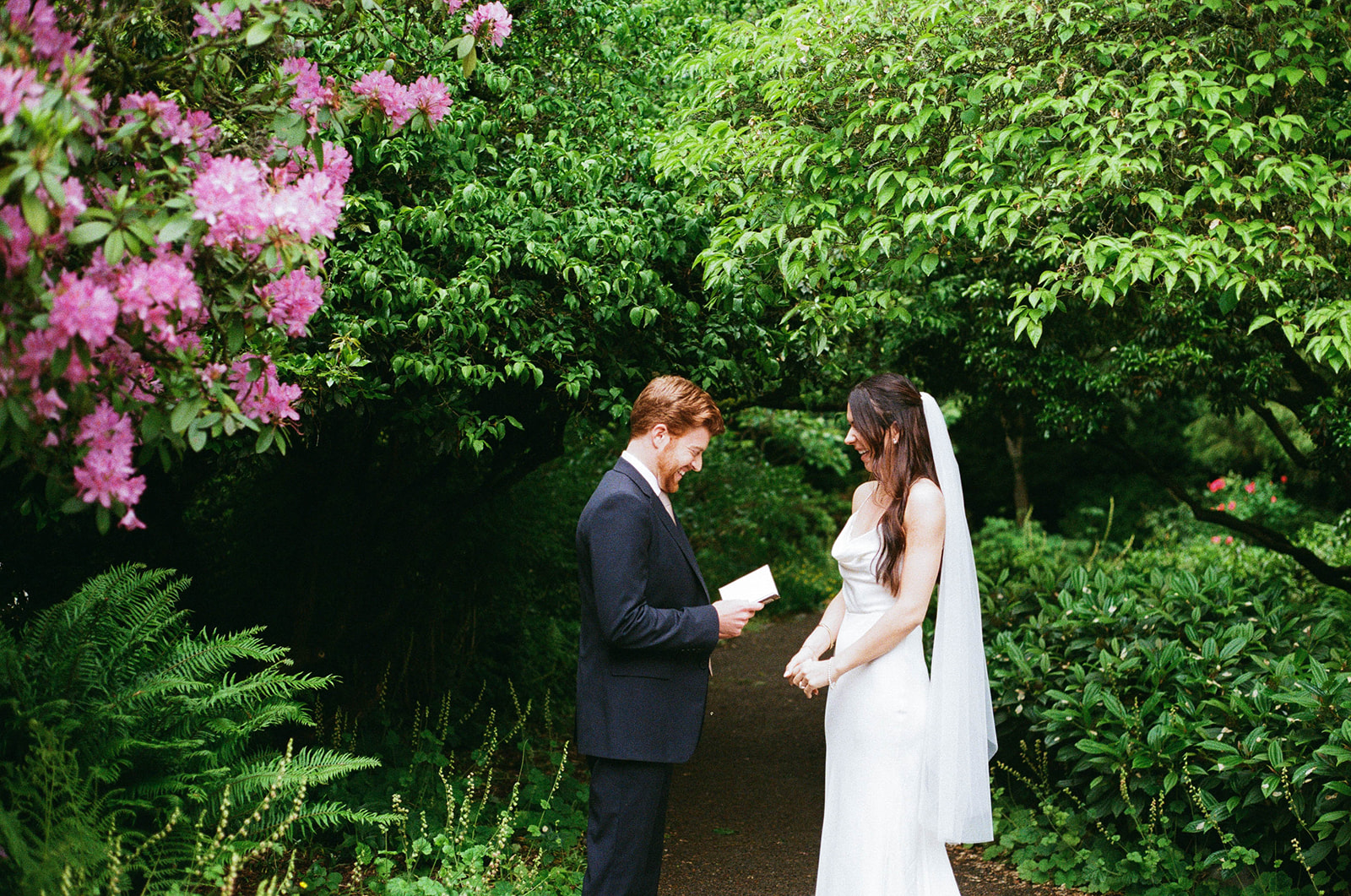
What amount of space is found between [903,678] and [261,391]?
213 centimetres

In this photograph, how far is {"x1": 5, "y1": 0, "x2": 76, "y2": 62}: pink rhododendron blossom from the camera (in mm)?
1783

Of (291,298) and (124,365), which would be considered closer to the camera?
(124,365)

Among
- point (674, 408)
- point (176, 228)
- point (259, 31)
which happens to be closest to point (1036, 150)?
point (674, 408)

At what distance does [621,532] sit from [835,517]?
1247cm

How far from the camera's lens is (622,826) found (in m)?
2.96

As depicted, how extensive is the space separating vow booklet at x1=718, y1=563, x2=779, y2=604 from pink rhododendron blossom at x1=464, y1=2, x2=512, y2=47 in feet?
6.16

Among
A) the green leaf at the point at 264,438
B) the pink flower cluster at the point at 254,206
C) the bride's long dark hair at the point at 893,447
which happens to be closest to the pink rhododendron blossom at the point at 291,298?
the pink flower cluster at the point at 254,206

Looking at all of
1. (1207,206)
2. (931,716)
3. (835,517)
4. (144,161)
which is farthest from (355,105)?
(835,517)

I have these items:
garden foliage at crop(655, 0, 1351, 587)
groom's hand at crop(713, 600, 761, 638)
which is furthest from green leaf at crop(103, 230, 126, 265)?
garden foliage at crop(655, 0, 1351, 587)

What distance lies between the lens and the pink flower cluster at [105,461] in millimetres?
1915

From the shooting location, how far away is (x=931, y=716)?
10.6 feet

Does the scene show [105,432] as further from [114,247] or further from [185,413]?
[114,247]

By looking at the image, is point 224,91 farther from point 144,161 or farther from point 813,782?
point 813,782

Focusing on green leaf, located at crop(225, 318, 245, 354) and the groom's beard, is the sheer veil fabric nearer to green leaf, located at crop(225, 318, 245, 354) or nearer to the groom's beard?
the groom's beard
